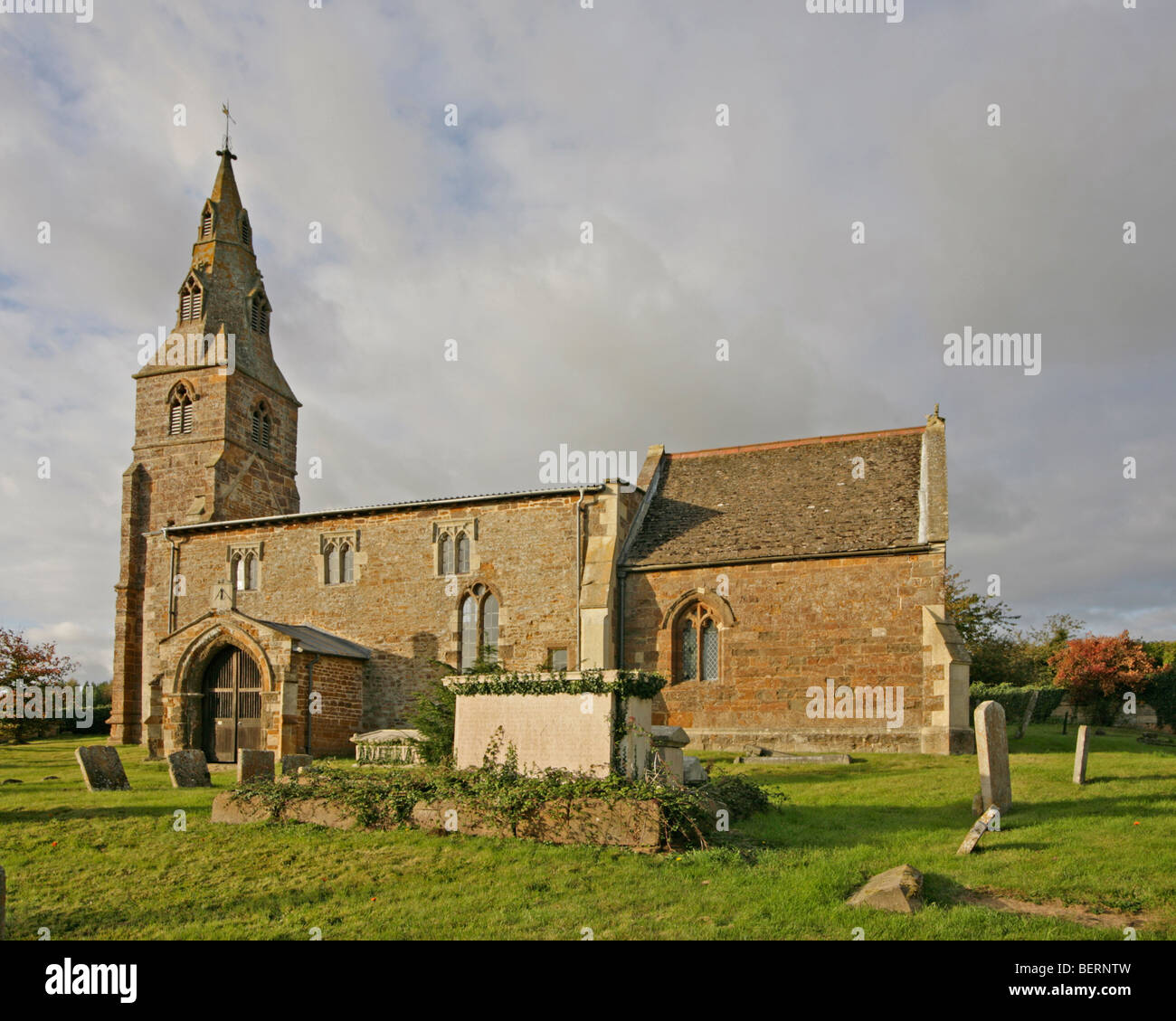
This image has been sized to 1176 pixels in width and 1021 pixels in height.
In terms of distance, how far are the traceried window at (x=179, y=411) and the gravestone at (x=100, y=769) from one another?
23917 mm

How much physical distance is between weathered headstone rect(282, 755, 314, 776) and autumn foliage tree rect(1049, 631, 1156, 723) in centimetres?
2644

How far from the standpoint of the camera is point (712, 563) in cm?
2452

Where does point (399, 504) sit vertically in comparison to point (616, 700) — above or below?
above

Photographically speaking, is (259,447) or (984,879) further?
(259,447)

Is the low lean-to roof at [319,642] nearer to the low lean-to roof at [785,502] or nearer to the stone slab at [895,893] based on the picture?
the low lean-to roof at [785,502]

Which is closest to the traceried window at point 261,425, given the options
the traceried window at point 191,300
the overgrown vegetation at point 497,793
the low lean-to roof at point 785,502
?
the traceried window at point 191,300

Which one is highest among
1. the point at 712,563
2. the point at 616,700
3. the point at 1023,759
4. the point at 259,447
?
the point at 259,447

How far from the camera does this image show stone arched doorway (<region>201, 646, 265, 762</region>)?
25844mm

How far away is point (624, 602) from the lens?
25.5 m

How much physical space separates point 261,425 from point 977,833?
3528 centimetres
